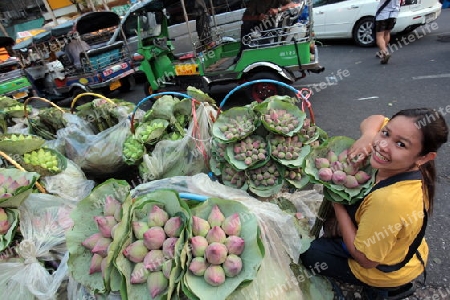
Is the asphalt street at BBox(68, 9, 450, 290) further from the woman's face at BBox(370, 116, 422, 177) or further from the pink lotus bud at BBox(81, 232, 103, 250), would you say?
the pink lotus bud at BBox(81, 232, 103, 250)

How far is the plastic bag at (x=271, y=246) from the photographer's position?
44.7 inches

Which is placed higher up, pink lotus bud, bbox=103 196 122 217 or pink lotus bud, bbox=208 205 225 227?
pink lotus bud, bbox=103 196 122 217

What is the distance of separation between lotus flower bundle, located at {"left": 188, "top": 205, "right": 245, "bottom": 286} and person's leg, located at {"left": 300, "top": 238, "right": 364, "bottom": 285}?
628mm

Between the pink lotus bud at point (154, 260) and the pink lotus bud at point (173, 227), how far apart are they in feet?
0.25

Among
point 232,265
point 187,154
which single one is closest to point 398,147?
point 232,265

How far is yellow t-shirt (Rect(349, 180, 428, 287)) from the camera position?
1.04 meters

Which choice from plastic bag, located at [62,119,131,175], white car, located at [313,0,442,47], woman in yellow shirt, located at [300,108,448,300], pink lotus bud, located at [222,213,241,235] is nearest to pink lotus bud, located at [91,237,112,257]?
pink lotus bud, located at [222,213,241,235]

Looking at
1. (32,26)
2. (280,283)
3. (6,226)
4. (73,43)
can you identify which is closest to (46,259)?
(6,226)

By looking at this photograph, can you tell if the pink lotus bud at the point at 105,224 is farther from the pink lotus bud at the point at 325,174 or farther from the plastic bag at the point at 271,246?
the pink lotus bud at the point at 325,174

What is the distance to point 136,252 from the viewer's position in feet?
3.29

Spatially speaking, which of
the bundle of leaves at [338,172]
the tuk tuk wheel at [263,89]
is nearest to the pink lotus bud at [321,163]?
the bundle of leaves at [338,172]

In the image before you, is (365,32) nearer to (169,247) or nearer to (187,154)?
(187,154)

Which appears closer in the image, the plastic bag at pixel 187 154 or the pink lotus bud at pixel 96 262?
the pink lotus bud at pixel 96 262

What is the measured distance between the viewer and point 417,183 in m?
1.08
